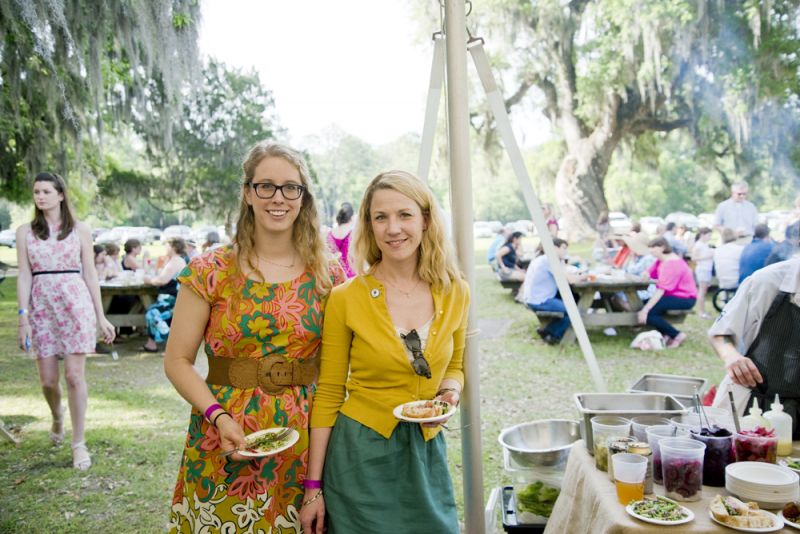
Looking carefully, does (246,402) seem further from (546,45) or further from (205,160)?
(205,160)

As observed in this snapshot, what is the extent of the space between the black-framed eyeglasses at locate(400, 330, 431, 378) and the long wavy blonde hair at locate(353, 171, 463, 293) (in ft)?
0.72

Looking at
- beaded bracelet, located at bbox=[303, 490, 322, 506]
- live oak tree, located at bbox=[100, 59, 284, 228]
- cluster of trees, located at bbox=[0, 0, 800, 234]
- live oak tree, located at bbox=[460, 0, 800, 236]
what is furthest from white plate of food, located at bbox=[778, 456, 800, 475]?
live oak tree, located at bbox=[100, 59, 284, 228]

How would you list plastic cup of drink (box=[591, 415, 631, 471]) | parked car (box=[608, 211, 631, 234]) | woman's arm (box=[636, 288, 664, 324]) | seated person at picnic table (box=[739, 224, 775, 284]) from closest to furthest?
plastic cup of drink (box=[591, 415, 631, 471]) < seated person at picnic table (box=[739, 224, 775, 284]) < woman's arm (box=[636, 288, 664, 324]) < parked car (box=[608, 211, 631, 234])

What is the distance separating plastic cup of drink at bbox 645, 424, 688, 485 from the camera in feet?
6.17

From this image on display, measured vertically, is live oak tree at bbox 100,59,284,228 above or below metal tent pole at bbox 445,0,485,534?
above

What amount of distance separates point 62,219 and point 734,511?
170 inches

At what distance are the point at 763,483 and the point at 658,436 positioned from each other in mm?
312

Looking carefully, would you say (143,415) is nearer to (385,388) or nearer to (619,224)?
(385,388)

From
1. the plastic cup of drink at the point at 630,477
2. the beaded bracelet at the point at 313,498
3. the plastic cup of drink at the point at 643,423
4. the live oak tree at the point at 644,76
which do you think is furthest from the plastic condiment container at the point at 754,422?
the live oak tree at the point at 644,76

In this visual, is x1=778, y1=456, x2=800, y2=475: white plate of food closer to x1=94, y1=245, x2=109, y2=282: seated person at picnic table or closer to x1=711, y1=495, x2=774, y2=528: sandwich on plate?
x1=711, y1=495, x2=774, y2=528: sandwich on plate

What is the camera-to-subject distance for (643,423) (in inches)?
85.1

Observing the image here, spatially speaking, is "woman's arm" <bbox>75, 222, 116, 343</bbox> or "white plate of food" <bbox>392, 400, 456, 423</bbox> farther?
"woman's arm" <bbox>75, 222, 116, 343</bbox>

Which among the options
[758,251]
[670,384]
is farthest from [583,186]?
[670,384]

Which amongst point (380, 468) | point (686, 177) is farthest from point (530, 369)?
point (686, 177)
